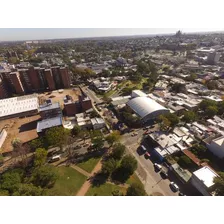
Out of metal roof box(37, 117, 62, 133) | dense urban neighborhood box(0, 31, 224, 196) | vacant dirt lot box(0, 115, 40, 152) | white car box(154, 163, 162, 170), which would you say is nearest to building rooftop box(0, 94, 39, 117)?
dense urban neighborhood box(0, 31, 224, 196)

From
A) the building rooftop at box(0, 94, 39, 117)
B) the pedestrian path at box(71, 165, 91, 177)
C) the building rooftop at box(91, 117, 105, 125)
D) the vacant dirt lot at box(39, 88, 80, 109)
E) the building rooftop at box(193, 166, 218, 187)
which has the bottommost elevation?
the vacant dirt lot at box(39, 88, 80, 109)

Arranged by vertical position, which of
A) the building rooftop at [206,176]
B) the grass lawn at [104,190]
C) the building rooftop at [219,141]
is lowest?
the grass lawn at [104,190]

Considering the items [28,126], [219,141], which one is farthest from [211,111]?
[28,126]

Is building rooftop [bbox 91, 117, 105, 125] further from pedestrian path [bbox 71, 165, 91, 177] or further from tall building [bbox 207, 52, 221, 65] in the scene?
tall building [bbox 207, 52, 221, 65]

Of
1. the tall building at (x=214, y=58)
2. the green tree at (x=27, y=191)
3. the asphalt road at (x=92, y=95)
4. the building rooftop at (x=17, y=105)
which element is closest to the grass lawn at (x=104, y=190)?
the green tree at (x=27, y=191)

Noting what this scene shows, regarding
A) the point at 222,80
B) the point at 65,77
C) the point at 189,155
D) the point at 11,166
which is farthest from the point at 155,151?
the point at 222,80

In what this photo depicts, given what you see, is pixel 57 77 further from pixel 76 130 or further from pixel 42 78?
pixel 76 130

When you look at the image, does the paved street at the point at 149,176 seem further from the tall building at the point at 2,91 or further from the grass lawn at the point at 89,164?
the tall building at the point at 2,91

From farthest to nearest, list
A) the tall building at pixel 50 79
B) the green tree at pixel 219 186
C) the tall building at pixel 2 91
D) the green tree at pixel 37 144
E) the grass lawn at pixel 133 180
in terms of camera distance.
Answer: the tall building at pixel 50 79, the tall building at pixel 2 91, the green tree at pixel 37 144, the grass lawn at pixel 133 180, the green tree at pixel 219 186
